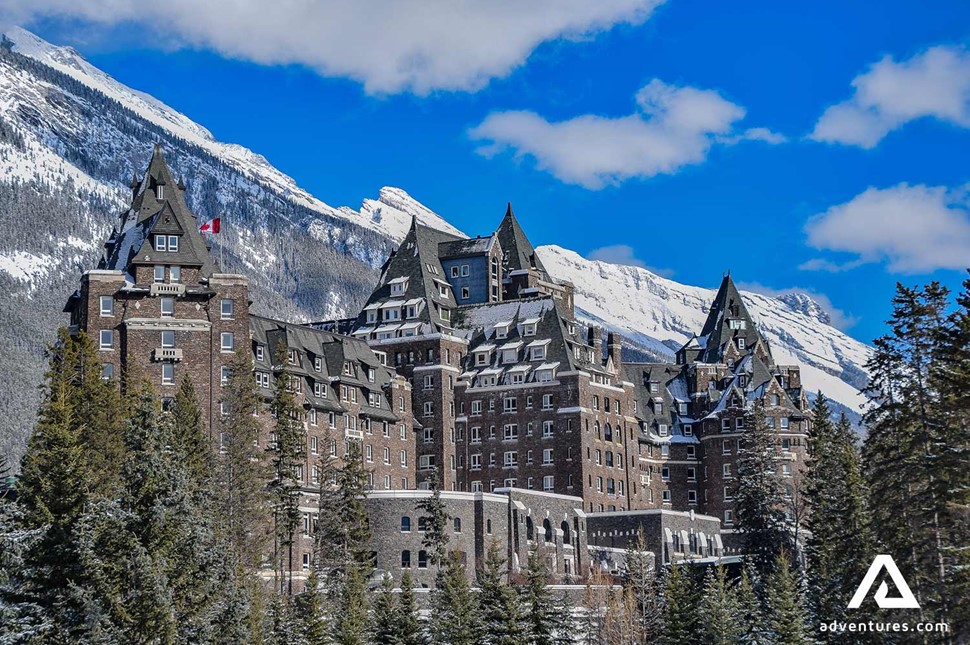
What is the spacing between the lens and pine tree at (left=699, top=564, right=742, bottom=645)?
309 feet

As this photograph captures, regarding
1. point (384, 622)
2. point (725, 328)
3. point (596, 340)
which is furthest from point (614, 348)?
point (384, 622)

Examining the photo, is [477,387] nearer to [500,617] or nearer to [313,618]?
[500,617]

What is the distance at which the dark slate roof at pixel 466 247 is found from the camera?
164 m

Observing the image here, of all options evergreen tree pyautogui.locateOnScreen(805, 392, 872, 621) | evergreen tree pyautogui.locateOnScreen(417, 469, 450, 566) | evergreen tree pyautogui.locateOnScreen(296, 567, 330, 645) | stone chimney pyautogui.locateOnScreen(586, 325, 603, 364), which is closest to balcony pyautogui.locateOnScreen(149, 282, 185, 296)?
evergreen tree pyautogui.locateOnScreen(417, 469, 450, 566)

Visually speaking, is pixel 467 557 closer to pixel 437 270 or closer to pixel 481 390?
pixel 481 390

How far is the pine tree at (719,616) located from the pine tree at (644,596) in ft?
21.9

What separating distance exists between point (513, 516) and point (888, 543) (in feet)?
188

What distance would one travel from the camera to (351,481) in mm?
119875

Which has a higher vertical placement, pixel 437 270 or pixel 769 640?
pixel 437 270

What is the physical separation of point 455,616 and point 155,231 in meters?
43.2

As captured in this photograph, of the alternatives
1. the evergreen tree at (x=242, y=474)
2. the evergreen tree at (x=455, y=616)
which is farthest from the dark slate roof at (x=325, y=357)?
the evergreen tree at (x=455, y=616)

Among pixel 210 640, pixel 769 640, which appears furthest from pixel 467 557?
pixel 210 640

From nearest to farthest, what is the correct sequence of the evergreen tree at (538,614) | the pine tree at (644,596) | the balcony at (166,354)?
1. the evergreen tree at (538,614)
2. the pine tree at (644,596)
3. the balcony at (166,354)

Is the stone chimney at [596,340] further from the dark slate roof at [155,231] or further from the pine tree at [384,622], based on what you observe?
the pine tree at [384,622]
